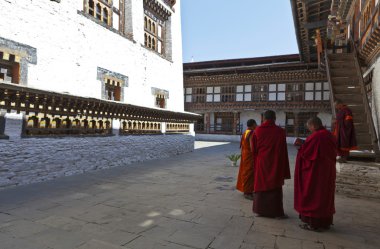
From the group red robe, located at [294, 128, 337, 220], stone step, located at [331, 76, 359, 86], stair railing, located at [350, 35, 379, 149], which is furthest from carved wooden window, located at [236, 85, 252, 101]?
red robe, located at [294, 128, 337, 220]

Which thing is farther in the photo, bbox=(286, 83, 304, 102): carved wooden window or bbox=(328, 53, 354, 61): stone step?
bbox=(286, 83, 304, 102): carved wooden window

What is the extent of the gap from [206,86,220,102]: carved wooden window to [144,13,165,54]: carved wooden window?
12737mm

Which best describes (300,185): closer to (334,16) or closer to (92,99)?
(92,99)

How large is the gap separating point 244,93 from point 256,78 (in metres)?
1.65

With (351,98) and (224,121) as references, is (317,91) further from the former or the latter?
(351,98)

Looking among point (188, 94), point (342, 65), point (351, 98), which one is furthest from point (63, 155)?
point (188, 94)

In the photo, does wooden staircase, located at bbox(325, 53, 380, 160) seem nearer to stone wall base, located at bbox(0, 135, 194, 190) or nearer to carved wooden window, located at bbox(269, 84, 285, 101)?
stone wall base, located at bbox(0, 135, 194, 190)

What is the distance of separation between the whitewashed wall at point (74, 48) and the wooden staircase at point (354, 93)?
683cm

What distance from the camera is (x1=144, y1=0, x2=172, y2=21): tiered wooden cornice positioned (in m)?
11.3

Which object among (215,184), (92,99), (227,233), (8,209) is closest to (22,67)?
(92,99)

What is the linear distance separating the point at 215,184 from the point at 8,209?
3.86 meters

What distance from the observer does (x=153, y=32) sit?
39.0ft

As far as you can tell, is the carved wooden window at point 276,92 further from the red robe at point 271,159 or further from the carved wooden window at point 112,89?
the red robe at point 271,159

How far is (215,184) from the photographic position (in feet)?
19.6
